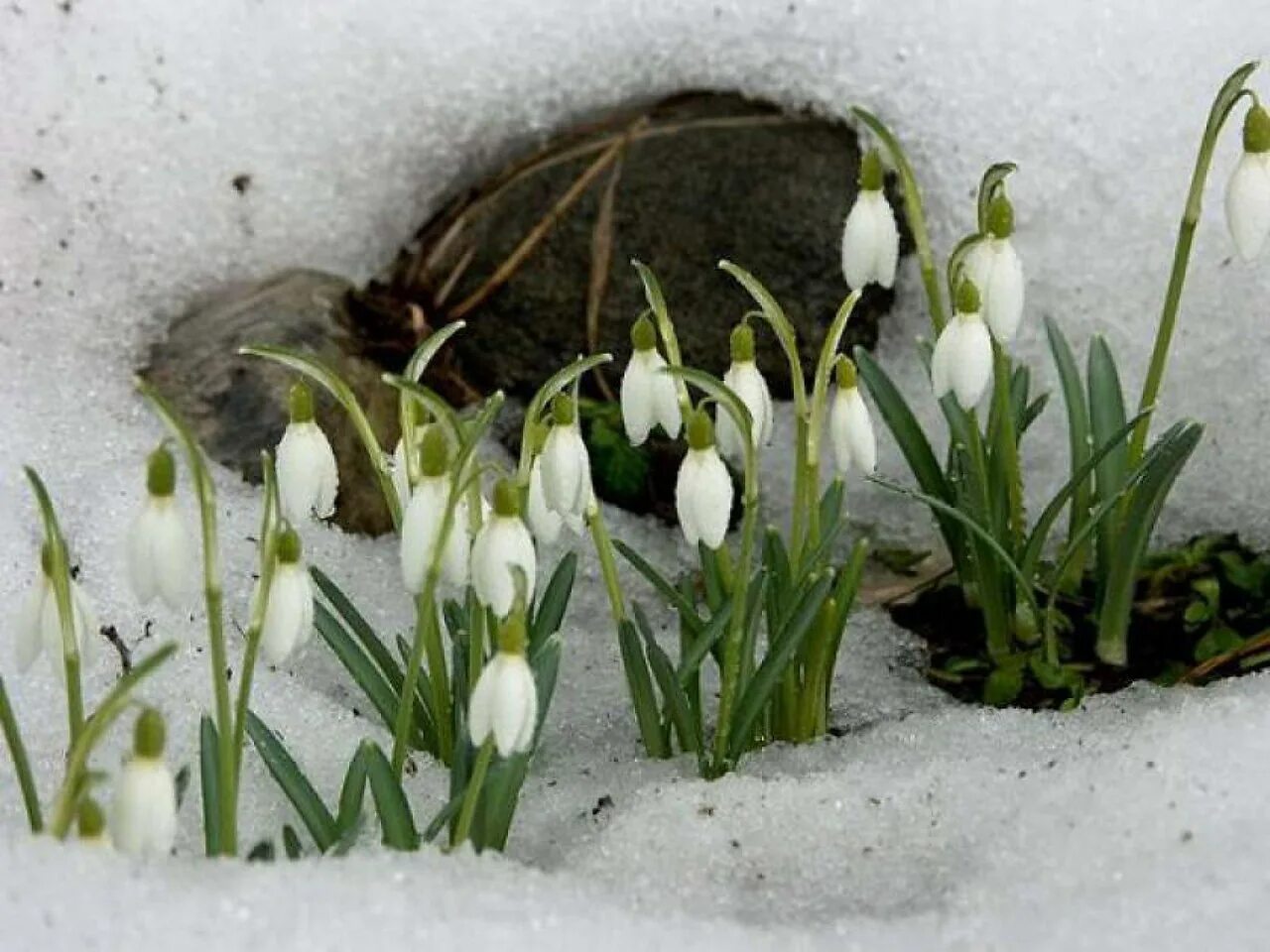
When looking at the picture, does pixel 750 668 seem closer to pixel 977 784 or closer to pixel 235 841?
pixel 977 784

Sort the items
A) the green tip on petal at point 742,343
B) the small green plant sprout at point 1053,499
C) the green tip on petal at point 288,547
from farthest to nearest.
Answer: the small green plant sprout at point 1053,499 → the green tip on petal at point 742,343 → the green tip on petal at point 288,547

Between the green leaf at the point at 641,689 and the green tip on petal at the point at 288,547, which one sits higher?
the green tip on petal at the point at 288,547

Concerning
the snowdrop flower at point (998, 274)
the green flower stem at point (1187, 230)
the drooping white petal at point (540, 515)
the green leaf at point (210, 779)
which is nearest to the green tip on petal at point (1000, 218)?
the snowdrop flower at point (998, 274)

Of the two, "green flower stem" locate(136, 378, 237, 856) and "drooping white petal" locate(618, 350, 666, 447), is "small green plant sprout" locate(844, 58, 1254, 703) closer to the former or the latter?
"drooping white petal" locate(618, 350, 666, 447)

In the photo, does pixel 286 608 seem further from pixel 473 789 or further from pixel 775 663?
pixel 775 663

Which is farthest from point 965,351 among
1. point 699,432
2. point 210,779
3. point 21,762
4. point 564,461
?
point 21,762

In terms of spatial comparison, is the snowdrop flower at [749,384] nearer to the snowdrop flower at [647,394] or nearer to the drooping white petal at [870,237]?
the snowdrop flower at [647,394]
